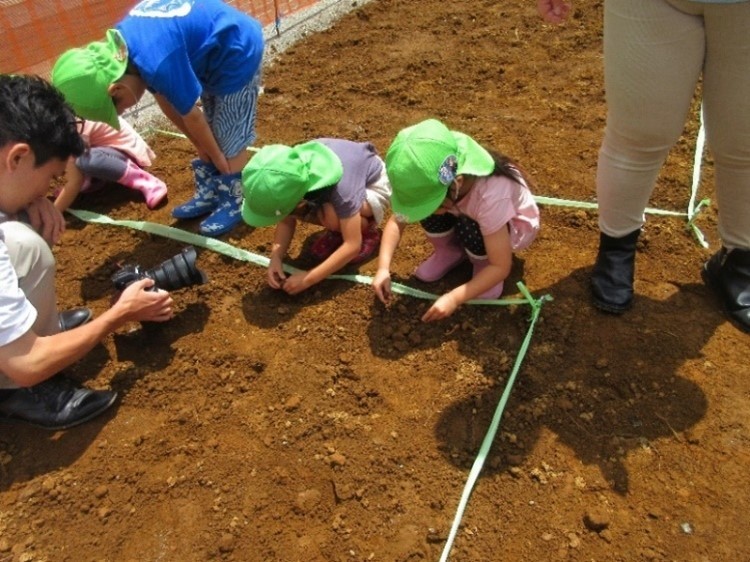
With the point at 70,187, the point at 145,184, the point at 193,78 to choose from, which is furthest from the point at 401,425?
the point at 70,187

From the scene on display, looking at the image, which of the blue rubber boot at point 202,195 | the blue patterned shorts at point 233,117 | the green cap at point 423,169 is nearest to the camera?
the green cap at point 423,169

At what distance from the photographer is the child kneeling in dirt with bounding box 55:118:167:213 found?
3449 millimetres

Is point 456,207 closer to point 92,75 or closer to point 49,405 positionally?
point 92,75

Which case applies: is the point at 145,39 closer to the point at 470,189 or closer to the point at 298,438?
the point at 470,189

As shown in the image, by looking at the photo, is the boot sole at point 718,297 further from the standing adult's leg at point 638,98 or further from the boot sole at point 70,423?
the boot sole at point 70,423

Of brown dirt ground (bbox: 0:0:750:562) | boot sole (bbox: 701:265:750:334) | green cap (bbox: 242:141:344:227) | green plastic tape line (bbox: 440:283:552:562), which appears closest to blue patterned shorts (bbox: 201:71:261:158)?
brown dirt ground (bbox: 0:0:750:562)

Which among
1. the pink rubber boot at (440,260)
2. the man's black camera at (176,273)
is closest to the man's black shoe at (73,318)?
the man's black camera at (176,273)

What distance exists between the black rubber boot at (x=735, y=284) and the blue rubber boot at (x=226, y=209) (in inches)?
85.8

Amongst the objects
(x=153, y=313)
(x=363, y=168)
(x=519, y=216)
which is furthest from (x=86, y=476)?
(x=519, y=216)

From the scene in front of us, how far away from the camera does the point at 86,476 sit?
7.36ft

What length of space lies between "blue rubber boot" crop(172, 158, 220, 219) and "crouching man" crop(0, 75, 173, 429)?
85 cm

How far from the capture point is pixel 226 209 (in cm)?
330

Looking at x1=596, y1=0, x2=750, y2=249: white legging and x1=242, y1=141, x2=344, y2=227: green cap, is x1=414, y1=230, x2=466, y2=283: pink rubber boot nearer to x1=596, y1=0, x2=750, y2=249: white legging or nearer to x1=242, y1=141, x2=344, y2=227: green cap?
x1=242, y1=141, x2=344, y2=227: green cap

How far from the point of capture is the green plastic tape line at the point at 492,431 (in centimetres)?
196
